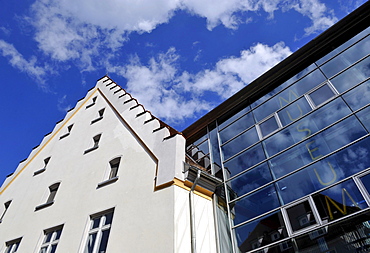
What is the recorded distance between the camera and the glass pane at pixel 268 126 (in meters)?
9.38

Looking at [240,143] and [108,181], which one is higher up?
[240,143]

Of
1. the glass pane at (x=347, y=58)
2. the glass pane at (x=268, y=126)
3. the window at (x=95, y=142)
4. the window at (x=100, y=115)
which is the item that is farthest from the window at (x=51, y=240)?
the glass pane at (x=347, y=58)

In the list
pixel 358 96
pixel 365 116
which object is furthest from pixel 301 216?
pixel 358 96

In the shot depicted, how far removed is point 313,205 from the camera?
6.91m

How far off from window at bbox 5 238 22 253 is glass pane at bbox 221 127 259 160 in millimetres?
9465

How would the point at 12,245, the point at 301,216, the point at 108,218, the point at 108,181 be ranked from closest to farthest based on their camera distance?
1. the point at 301,216
2. the point at 108,218
3. the point at 108,181
4. the point at 12,245

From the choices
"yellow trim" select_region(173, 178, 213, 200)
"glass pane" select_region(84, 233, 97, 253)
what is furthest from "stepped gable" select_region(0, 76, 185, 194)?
"glass pane" select_region(84, 233, 97, 253)

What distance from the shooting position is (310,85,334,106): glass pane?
853cm

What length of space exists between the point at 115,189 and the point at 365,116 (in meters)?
8.21

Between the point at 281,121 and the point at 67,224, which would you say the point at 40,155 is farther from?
the point at 281,121

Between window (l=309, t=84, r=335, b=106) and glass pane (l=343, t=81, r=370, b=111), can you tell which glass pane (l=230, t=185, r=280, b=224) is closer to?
window (l=309, t=84, r=335, b=106)

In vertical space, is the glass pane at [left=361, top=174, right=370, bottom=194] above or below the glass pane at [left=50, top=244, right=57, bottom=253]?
below

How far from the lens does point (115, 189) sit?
998cm

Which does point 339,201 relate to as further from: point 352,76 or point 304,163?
point 352,76
